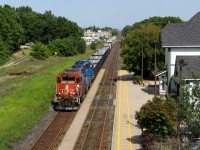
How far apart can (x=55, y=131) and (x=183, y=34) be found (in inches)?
743

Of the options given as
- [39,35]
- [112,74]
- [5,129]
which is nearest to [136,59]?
[112,74]

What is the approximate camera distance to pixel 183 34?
136 ft

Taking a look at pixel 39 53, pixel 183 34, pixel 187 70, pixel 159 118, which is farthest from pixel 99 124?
pixel 39 53

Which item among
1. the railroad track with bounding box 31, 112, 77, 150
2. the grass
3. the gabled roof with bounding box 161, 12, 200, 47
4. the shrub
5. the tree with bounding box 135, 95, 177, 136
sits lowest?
the railroad track with bounding box 31, 112, 77, 150

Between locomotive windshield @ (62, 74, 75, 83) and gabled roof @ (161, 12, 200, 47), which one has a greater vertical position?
gabled roof @ (161, 12, 200, 47)

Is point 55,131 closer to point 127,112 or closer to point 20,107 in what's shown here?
point 20,107

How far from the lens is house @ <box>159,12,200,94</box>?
40.1m

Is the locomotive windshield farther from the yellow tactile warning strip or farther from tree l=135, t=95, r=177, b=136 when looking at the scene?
tree l=135, t=95, r=177, b=136

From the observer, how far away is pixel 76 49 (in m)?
113

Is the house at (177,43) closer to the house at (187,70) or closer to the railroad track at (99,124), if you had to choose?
the house at (187,70)

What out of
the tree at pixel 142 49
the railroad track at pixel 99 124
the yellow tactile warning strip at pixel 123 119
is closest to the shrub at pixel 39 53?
the tree at pixel 142 49

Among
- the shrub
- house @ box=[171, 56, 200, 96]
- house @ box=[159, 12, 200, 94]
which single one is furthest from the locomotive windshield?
the shrub

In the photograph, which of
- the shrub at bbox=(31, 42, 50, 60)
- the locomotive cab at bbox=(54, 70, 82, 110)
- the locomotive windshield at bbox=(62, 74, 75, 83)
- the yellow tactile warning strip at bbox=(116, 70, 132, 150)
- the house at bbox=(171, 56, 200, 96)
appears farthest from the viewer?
the shrub at bbox=(31, 42, 50, 60)

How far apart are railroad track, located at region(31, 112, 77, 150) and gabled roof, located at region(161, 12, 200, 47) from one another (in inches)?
509
